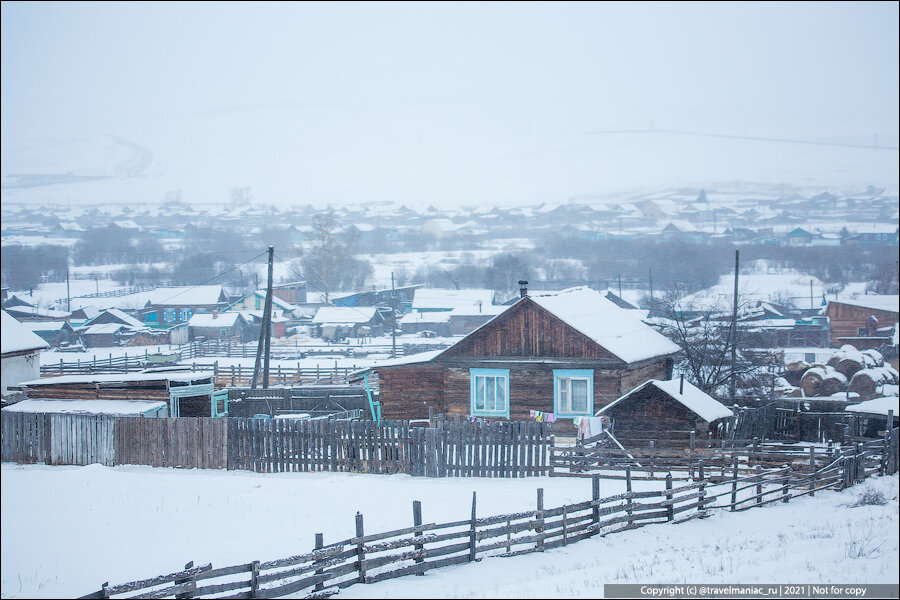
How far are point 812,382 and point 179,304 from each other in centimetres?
5726

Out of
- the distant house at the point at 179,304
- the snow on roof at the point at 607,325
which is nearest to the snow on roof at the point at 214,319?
the distant house at the point at 179,304

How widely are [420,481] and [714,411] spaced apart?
9.23 metres

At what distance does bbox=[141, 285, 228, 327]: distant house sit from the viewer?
76.1 m

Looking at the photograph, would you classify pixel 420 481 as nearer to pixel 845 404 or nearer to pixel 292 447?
pixel 292 447

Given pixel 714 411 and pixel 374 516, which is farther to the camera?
pixel 714 411

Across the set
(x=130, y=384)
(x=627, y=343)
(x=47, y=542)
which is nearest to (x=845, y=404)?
(x=627, y=343)

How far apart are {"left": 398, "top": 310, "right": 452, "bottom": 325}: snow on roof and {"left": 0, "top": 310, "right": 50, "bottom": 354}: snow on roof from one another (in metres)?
47.7

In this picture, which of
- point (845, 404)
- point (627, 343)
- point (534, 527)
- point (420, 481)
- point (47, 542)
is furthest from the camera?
point (845, 404)

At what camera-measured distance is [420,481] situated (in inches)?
792

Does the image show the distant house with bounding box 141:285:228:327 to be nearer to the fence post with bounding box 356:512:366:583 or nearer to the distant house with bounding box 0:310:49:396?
the distant house with bounding box 0:310:49:396

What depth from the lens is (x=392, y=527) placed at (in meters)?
15.5

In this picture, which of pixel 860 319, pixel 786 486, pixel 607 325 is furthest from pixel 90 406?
pixel 860 319

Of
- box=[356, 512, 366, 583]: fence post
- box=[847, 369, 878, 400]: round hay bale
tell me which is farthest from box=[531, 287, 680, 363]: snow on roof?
box=[847, 369, 878, 400]: round hay bale

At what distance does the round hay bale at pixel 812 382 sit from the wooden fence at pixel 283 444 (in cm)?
2885
